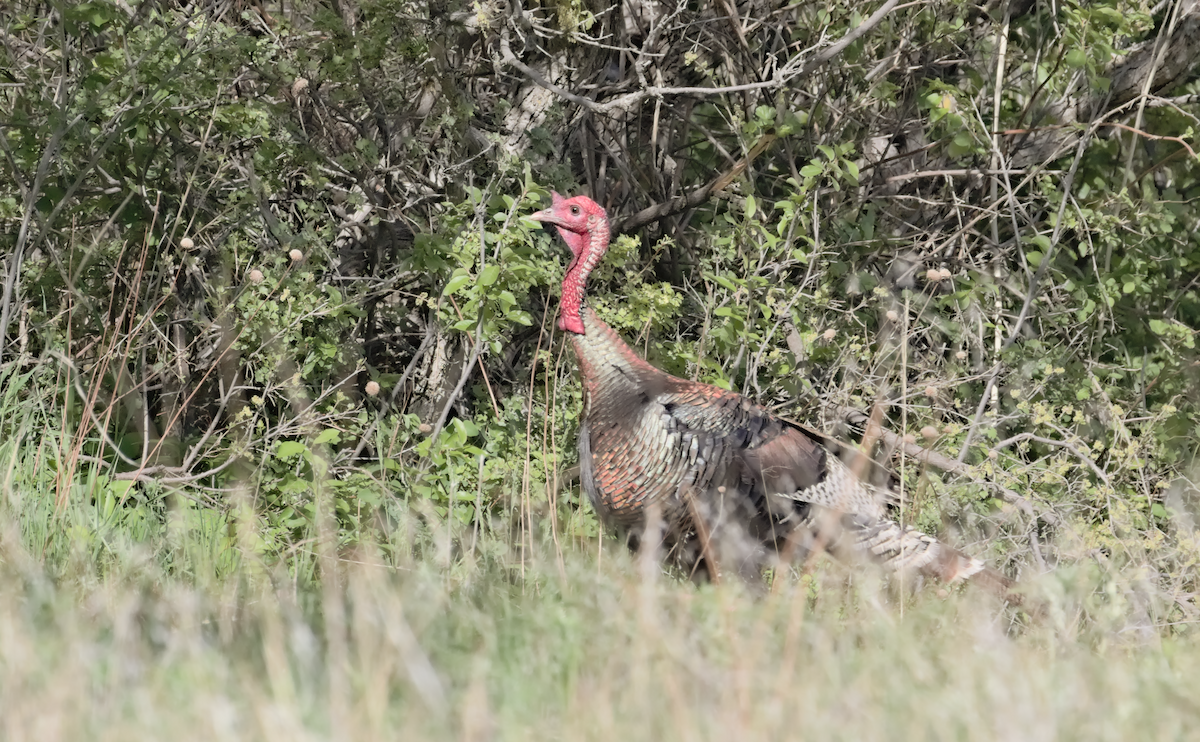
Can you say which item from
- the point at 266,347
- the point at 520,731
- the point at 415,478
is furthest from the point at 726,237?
the point at 520,731

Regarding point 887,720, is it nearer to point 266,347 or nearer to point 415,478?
point 415,478

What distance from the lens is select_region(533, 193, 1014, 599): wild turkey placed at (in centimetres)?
402

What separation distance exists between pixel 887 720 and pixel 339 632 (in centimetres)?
92

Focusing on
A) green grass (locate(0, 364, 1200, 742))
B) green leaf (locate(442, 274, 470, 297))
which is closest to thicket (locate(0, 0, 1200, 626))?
green leaf (locate(442, 274, 470, 297))

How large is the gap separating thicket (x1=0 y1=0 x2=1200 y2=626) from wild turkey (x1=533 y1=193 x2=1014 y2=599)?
1.15 feet

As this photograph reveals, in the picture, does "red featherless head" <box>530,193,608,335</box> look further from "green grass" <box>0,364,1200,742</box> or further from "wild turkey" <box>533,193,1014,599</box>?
"green grass" <box>0,364,1200,742</box>

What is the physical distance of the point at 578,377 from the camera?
5.17 meters

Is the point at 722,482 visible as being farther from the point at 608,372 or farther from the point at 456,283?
the point at 456,283

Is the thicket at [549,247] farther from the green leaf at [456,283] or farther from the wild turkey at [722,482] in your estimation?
the wild turkey at [722,482]

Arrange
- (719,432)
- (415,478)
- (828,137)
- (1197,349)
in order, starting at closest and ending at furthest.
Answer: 1. (719,432)
2. (415,478)
3. (828,137)
4. (1197,349)

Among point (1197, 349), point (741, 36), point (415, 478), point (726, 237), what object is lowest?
point (415, 478)

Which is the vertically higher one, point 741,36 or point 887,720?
point 741,36

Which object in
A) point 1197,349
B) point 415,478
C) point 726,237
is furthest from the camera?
point 1197,349

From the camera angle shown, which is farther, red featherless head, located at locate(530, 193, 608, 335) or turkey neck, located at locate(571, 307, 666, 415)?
red featherless head, located at locate(530, 193, 608, 335)
